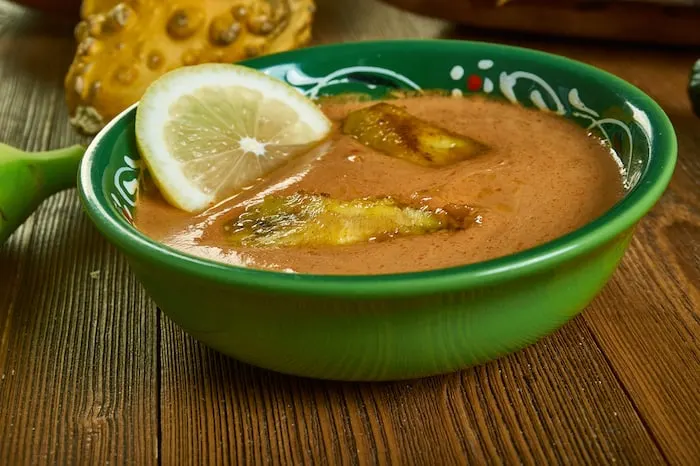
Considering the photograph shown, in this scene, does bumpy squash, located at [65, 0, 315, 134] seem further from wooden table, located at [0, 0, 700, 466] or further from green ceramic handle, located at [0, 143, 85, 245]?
wooden table, located at [0, 0, 700, 466]

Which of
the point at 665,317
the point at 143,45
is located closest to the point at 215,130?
the point at 143,45

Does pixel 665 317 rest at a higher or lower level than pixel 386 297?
lower

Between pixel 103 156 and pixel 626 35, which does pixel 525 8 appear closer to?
pixel 626 35

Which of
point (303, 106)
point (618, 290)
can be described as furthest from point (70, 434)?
point (618, 290)

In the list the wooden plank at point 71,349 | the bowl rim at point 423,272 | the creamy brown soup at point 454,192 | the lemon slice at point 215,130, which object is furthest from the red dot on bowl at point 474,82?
the wooden plank at point 71,349

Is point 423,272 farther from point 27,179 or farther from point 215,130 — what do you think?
point 27,179

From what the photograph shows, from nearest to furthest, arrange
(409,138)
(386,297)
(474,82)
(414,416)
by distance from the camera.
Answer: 1. (386,297)
2. (414,416)
3. (409,138)
4. (474,82)

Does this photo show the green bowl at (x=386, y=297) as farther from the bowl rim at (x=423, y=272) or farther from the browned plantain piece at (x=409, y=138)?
the browned plantain piece at (x=409, y=138)

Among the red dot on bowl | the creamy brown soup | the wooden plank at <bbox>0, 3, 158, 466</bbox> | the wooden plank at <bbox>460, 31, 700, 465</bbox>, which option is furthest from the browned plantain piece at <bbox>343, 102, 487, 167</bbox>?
the wooden plank at <bbox>0, 3, 158, 466</bbox>
